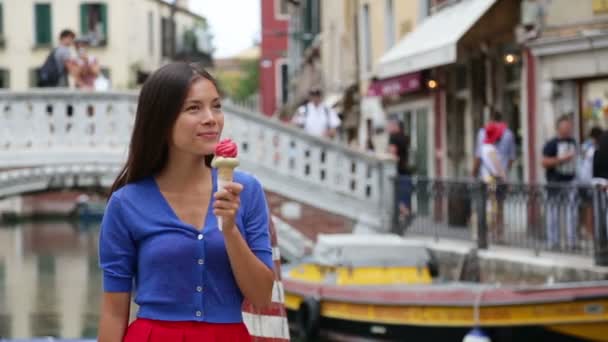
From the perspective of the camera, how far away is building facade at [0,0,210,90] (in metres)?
44.6

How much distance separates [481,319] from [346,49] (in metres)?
17.5

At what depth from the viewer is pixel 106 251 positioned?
11.4 ft

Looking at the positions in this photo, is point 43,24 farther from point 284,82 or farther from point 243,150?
point 243,150

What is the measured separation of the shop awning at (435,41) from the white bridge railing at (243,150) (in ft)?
5.15

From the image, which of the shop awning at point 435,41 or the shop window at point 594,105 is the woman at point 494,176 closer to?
the shop window at point 594,105

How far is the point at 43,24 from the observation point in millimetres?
45281

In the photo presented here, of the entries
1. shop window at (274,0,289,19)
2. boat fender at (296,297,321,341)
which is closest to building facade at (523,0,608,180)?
boat fender at (296,297,321,341)

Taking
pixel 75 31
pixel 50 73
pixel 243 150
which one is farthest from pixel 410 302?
pixel 75 31

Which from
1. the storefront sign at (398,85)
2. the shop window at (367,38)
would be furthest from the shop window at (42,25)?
the storefront sign at (398,85)

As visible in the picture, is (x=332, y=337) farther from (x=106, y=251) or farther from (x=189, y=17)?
(x=189, y=17)

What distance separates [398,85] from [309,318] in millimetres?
7594

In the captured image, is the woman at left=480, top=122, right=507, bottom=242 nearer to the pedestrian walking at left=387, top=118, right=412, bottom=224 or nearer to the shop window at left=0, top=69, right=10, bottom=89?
the pedestrian walking at left=387, top=118, right=412, bottom=224

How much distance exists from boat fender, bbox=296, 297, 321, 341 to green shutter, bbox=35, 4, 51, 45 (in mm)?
31650

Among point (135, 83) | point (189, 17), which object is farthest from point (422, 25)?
point (189, 17)
